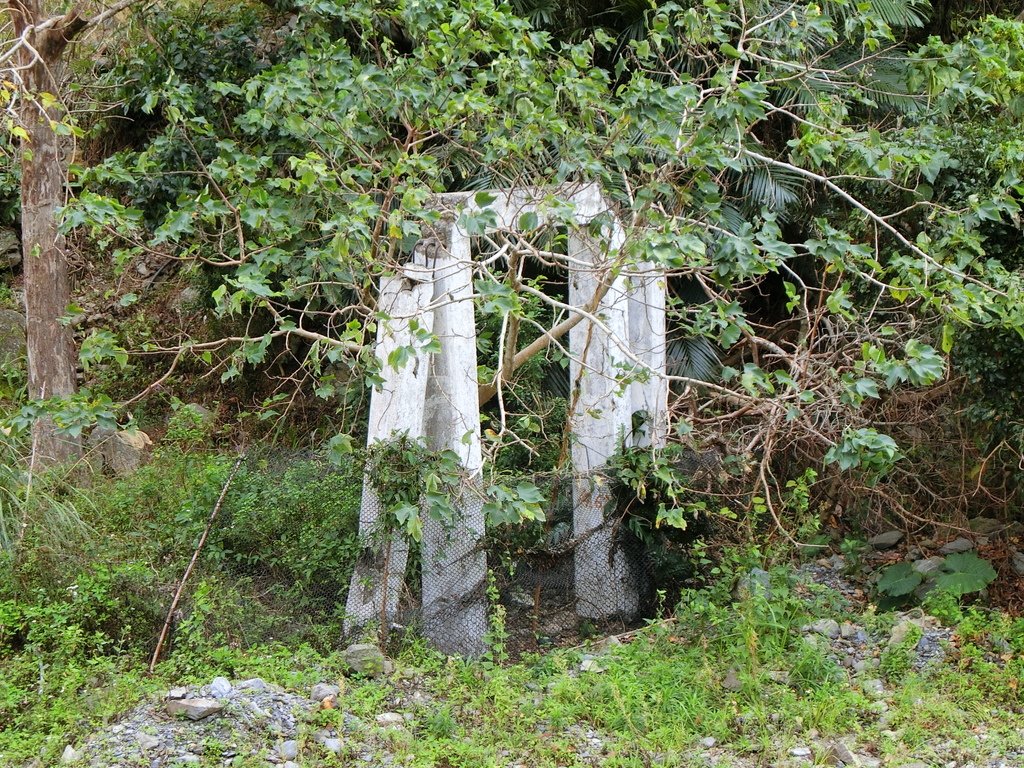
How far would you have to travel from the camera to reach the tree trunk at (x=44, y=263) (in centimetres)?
725

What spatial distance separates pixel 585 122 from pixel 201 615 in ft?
10.4

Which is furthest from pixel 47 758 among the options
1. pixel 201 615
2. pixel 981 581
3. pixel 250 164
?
pixel 981 581

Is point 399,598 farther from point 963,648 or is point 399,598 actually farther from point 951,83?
point 951,83

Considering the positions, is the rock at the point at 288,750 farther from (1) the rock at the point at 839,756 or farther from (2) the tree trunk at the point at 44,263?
(2) the tree trunk at the point at 44,263

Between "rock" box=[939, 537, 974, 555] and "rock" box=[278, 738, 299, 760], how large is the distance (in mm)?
4187

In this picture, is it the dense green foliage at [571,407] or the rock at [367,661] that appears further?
the rock at [367,661]

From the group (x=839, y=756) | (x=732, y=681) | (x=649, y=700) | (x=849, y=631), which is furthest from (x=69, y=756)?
(x=849, y=631)

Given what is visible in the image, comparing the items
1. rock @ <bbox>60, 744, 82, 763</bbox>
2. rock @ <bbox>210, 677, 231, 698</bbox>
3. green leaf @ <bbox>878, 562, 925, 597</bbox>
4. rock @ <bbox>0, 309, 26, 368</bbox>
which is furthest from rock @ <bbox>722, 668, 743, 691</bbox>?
rock @ <bbox>0, 309, 26, 368</bbox>

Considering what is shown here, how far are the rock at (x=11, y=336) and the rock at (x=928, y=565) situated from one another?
26.3 ft

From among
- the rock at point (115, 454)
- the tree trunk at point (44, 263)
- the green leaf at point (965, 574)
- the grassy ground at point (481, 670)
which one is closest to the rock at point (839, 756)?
the grassy ground at point (481, 670)

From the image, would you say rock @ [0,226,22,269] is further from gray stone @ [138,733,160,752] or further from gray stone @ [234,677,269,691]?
gray stone @ [138,733,160,752]

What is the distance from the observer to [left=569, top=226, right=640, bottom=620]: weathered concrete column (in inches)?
239

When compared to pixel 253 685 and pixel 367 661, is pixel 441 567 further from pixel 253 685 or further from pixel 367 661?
pixel 253 685

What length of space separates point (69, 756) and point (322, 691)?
42.5 inches
